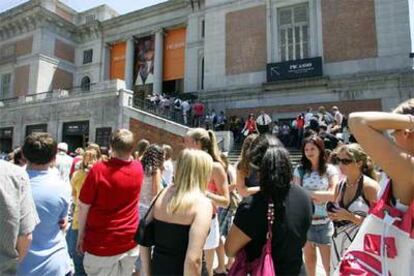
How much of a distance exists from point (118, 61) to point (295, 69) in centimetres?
1711

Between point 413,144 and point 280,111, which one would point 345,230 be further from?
point 280,111

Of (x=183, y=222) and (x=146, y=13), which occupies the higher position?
(x=146, y=13)

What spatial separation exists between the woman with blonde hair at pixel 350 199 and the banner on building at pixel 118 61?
2856 centimetres

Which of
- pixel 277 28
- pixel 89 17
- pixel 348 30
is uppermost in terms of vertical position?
pixel 89 17

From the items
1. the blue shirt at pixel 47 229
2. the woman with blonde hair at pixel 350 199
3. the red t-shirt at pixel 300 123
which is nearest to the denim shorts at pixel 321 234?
the woman with blonde hair at pixel 350 199

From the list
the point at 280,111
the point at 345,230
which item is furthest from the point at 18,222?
the point at 280,111

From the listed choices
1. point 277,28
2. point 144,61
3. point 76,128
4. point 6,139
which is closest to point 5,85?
point 6,139

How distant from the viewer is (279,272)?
220 centimetres

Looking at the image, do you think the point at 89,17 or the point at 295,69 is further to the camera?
the point at 89,17

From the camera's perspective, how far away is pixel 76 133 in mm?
21469

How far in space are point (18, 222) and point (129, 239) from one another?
4.67 ft

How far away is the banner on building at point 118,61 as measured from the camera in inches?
1201

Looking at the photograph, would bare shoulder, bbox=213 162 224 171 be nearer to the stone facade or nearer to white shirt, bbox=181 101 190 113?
the stone facade

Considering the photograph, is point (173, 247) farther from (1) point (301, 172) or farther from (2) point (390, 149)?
(1) point (301, 172)
